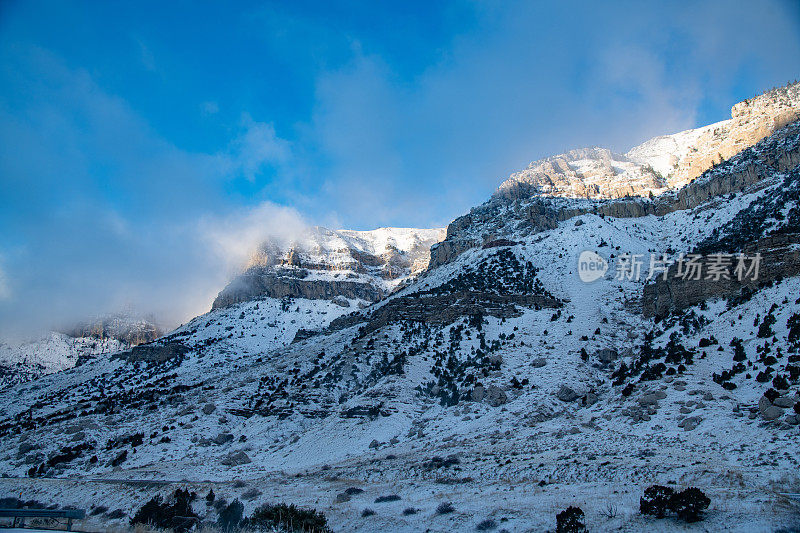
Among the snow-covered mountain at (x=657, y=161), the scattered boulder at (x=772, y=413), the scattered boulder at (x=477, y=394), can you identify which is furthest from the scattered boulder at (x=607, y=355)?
the snow-covered mountain at (x=657, y=161)

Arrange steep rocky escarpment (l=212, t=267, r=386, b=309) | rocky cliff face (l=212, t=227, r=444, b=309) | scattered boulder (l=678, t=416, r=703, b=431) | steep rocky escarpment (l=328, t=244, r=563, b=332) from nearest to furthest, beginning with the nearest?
scattered boulder (l=678, t=416, r=703, b=431), steep rocky escarpment (l=328, t=244, r=563, b=332), steep rocky escarpment (l=212, t=267, r=386, b=309), rocky cliff face (l=212, t=227, r=444, b=309)

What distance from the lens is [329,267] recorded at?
475ft

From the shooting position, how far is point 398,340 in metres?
52.2

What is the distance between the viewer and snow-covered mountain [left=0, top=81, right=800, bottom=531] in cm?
1592

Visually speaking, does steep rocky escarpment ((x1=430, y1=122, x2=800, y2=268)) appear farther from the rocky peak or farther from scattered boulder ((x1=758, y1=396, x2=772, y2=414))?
scattered boulder ((x1=758, y1=396, x2=772, y2=414))

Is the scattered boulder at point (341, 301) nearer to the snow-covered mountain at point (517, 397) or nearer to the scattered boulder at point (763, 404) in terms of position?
the snow-covered mountain at point (517, 397)

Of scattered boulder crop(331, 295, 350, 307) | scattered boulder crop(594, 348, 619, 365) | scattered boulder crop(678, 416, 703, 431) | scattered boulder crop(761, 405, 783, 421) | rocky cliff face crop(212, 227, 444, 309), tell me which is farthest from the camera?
rocky cliff face crop(212, 227, 444, 309)

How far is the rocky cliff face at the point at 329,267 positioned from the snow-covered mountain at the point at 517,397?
127 feet

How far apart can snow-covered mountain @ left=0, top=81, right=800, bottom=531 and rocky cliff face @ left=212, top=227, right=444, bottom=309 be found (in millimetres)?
38703

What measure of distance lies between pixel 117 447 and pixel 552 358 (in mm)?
36767

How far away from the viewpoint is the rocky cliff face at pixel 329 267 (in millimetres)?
125562

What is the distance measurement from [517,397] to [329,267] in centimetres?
11707

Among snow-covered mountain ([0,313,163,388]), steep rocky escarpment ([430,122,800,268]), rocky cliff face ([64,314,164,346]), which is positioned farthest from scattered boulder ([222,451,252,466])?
rocky cliff face ([64,314,164,346])

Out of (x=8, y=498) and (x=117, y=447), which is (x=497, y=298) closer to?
(x=117, y=447)
